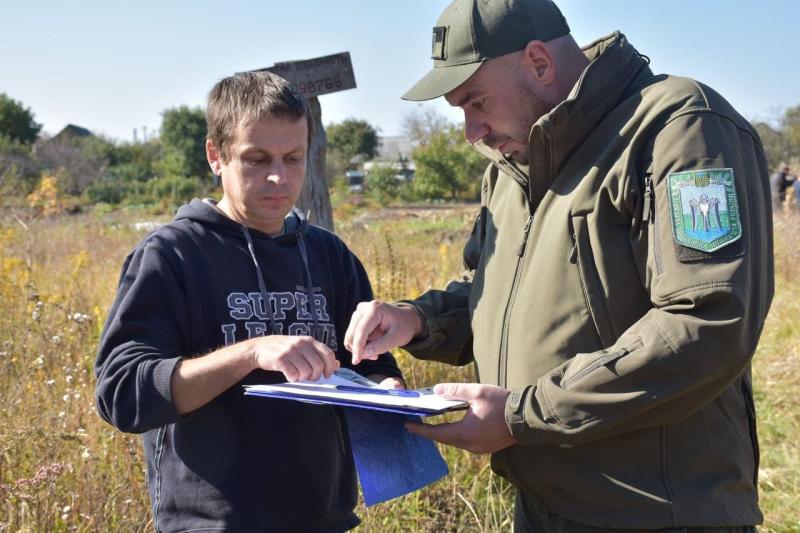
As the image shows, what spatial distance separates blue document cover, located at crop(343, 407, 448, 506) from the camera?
212cm

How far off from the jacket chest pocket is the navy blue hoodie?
76cm

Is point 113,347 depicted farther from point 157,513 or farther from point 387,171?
point 387,171

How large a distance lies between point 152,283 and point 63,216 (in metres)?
11.0

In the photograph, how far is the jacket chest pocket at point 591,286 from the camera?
193cm

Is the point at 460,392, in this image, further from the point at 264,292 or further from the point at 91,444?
the point at 91,444

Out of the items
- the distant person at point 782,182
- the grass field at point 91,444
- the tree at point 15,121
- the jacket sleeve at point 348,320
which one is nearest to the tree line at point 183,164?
the tree at point 15,121

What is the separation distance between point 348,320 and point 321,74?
2.66 meters

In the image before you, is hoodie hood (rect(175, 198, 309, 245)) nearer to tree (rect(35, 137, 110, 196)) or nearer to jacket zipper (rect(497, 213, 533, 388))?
jacket zipper (rect(497, 213, 533, 388))

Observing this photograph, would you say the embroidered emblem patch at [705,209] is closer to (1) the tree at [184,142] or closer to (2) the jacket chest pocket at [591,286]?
(2) the jacket chest pocket at [591,286]

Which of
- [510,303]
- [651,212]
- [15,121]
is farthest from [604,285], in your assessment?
[15,121]

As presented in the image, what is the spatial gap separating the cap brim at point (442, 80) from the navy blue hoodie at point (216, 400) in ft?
1.91

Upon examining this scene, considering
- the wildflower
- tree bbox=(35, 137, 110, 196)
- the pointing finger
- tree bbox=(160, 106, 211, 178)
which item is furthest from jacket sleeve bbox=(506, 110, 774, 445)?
tree bbox=(160, 106, 211, 178)

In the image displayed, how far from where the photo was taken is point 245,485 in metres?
2.10

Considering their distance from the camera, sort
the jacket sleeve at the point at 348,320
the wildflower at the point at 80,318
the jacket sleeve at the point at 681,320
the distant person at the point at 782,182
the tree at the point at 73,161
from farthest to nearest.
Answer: the tree at the point at 73,161
the distant person at the point at 782,182
the wildflower at the point at 80,318
the jacket sleeve at the point at 348,320
the jacket sleeve at the point at 681,320
